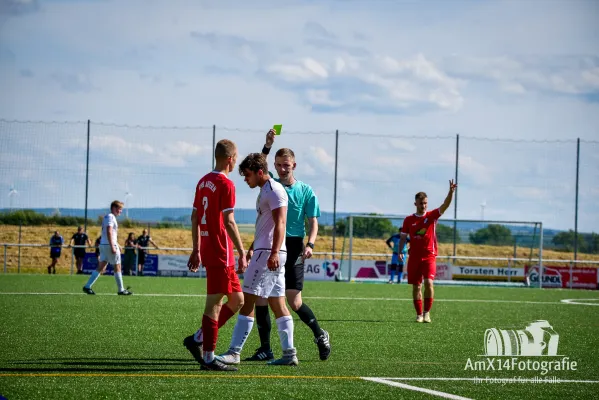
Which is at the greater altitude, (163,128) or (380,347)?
(163,128)

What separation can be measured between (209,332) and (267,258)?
90 centimetres

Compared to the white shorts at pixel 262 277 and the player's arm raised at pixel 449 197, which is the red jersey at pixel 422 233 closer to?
the player's arm raised at pixel 449 197

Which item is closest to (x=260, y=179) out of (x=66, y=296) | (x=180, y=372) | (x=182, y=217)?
(x=180, y=372)

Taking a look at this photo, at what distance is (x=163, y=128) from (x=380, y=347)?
2847cm

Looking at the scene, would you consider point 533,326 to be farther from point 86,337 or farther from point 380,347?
point 86,337

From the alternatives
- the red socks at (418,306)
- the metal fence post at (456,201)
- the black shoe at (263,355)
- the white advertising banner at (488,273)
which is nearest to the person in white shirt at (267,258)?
the black shoe at (263,355)

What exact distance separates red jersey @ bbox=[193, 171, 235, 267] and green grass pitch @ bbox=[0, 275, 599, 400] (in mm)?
1068

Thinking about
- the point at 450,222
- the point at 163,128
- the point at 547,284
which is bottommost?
the point at 547,284

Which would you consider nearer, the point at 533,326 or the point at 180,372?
the point at 180,372

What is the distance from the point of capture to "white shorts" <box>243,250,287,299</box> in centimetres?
870

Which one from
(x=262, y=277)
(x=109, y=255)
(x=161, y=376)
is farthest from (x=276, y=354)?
(x=109, y=255)

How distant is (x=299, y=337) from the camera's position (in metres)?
11.8
